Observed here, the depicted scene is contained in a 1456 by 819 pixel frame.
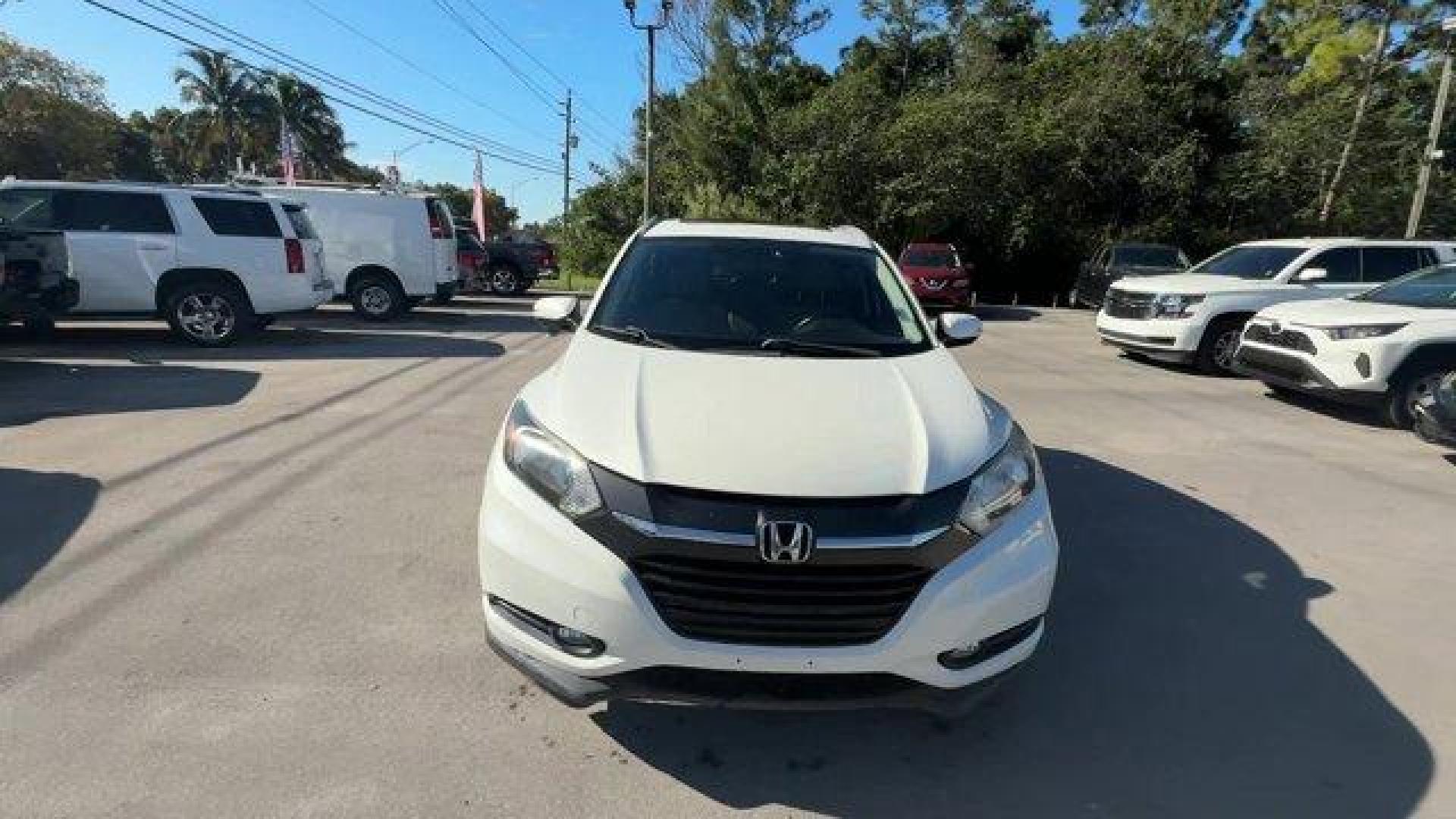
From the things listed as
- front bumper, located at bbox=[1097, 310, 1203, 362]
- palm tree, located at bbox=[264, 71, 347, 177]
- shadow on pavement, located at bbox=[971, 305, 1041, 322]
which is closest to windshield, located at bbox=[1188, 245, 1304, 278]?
front bumper, located at bbox=[1097, 310, 1203, 362]

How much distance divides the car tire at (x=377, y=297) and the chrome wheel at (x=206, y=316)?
4.02 metres

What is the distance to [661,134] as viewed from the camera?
33.0 metres

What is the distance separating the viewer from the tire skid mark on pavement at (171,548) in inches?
131

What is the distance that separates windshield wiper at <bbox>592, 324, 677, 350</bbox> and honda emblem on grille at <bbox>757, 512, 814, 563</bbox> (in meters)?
1.37

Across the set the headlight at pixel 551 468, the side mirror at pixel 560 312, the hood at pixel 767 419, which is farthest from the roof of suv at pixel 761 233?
the headlight at pixel 551 468

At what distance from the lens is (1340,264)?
439 inches

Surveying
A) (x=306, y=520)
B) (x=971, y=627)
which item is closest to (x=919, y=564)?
(x=971, y=627)

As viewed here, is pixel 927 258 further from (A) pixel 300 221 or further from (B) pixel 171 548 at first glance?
(B) pixel 171 548

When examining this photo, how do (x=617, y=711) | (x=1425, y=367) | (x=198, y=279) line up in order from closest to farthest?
(x=617, y=711) → (x=1425, y=367) → (x=198, y=279)

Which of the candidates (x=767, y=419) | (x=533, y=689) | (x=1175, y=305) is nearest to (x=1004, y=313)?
(x=1175, y=305)

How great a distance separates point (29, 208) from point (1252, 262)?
1547 centimetres

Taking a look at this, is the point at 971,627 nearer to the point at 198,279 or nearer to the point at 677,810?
the point at 677,810

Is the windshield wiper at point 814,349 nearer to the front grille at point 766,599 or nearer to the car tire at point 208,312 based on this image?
the front grille at point 766,599

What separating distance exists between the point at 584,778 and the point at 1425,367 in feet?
28.5
